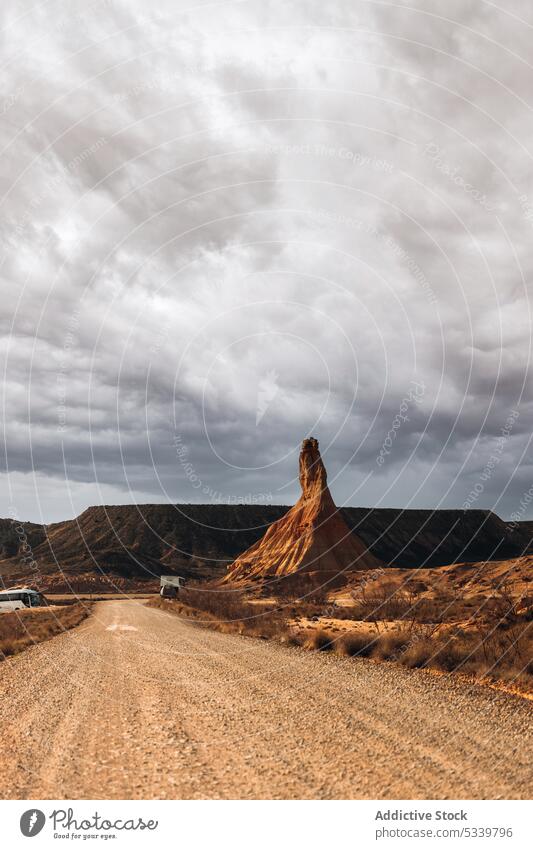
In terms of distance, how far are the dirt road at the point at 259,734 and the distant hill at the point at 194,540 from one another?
347 ft

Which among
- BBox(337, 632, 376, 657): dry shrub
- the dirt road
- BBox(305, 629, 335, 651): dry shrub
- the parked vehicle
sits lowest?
the parked vehicle

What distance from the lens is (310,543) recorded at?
7456 centimetres

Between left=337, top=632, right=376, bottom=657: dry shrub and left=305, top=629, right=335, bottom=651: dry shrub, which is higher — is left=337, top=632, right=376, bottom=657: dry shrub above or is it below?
above

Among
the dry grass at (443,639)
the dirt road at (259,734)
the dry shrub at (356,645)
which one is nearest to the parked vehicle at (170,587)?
the dry grass at (443,639)

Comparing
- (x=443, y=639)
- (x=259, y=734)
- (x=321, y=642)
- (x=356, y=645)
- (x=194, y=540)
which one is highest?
(x=259, y=734)

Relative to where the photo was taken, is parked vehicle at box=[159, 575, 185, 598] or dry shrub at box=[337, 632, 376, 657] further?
parked vehicle at box=[159, 575, 185, 598]

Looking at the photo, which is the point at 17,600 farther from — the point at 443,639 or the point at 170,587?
the point at 443,639

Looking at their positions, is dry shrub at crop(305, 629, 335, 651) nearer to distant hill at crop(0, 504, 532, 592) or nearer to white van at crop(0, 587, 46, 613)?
white van at crop(0, 587, 46, 613)

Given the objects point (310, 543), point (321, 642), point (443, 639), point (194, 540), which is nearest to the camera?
point (443, 639)

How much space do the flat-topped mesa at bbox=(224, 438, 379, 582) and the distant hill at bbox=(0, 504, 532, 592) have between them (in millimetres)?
42692

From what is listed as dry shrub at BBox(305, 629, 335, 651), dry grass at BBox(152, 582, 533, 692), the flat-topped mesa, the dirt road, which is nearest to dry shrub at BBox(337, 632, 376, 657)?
dry grass at BBox(152, 582, 533, 692)

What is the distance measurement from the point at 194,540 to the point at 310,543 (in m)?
88.1

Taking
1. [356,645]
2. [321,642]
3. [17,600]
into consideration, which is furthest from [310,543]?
[356,645]

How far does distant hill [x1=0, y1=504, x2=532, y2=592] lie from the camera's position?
421ft
